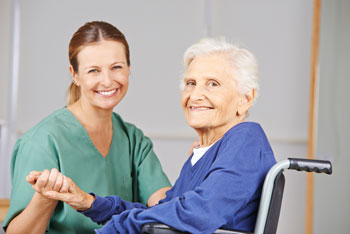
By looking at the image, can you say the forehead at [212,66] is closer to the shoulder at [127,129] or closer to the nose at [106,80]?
the nose at [106,80]

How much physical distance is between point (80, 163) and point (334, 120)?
216 cm

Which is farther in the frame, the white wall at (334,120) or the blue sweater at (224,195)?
the white wall at (334,120)

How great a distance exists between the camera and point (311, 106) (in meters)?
3.66

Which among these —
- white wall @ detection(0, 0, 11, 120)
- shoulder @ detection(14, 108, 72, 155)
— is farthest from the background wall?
shoulder @ detection(14, 108, 72, 155)

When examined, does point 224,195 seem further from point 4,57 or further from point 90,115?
point 4,57

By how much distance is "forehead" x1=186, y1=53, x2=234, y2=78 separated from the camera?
160 cm

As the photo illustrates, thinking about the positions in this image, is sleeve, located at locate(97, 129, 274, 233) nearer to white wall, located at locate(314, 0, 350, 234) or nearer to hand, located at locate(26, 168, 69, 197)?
hand, located at locate(26, 168, 69, 197)

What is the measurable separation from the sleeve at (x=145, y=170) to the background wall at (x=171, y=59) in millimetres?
2014

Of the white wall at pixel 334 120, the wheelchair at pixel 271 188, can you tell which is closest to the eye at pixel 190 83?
the wheelchair at pixel 271 188

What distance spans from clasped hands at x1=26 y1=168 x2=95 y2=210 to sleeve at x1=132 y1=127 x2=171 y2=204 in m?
0.51

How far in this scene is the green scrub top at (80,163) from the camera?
1.87 m

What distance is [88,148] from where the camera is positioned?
79.4 inches

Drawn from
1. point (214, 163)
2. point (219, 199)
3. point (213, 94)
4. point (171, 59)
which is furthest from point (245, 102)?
point (171, 59)

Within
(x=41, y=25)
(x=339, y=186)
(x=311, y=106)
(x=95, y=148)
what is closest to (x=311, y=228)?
(x=339, y=186)
